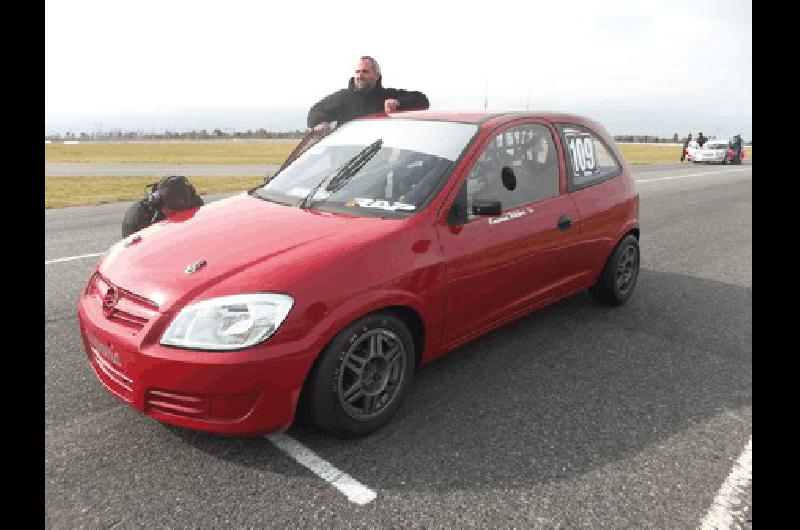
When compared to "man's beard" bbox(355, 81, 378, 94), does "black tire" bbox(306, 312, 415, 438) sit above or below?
below

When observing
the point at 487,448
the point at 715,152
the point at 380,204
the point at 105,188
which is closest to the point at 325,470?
the point at 487,448

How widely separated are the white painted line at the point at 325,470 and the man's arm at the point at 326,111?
4360mm

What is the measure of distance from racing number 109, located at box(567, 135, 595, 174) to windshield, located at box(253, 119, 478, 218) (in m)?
1.03

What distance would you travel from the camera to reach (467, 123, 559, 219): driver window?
3.58m

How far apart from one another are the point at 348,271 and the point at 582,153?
2.58 m

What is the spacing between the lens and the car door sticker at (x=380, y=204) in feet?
10.8

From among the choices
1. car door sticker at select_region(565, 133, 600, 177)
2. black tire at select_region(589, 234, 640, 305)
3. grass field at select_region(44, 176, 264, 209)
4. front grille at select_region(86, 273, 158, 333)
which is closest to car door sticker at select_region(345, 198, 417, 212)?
front grille at select_region(86, 273, 158, 333)

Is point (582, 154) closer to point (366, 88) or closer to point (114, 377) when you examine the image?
point (366, 88)

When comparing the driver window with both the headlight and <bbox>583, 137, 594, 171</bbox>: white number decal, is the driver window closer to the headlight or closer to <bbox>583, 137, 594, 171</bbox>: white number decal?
<bbox>583, 137, 594, 171</bbox>: white number decal

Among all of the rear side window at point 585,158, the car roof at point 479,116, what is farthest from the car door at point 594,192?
the car roof at point 479,116

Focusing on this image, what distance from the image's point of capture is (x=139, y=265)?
116 inches

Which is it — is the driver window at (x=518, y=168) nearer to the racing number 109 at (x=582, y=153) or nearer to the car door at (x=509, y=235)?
the car door at (x=509, y=235)
